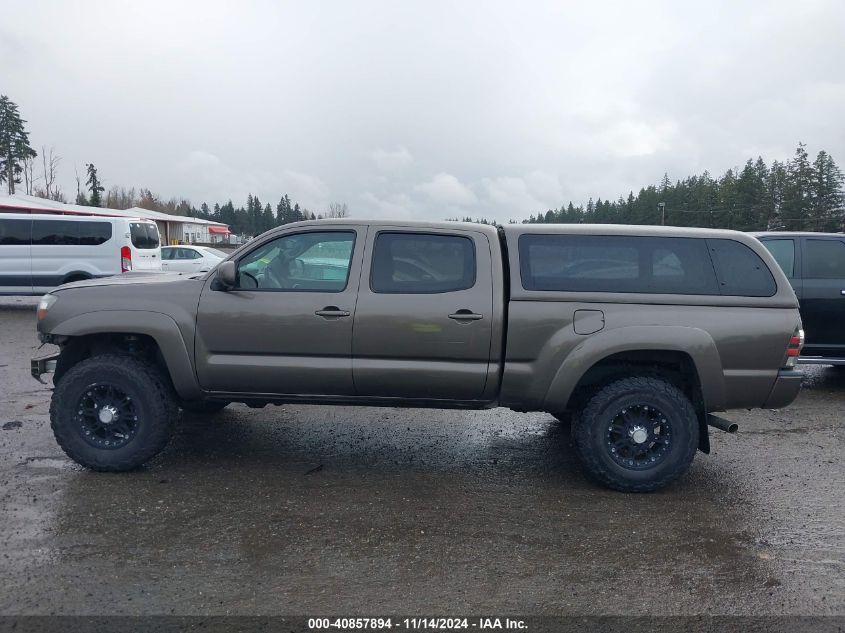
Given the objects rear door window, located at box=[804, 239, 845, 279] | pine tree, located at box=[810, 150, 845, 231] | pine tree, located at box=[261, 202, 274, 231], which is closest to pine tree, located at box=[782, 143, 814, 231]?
pine tree, located at box=[810, 150, 845, 231]

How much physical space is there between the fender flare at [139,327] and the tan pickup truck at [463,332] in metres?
0.01

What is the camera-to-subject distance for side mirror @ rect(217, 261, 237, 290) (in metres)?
4.82

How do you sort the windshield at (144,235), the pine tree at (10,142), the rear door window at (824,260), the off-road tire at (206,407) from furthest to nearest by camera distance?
A: 1. the pine tree at (10,142)
2. the windshield at (144,235)
3. the rear door window at (824,260)
4. the off-road tire at (206,407)

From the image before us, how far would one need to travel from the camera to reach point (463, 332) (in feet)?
15.6

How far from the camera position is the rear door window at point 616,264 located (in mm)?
4801

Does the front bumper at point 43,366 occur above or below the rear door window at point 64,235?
below

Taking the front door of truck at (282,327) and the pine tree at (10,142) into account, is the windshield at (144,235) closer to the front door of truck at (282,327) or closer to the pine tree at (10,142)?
the front door of truck at (282,327)

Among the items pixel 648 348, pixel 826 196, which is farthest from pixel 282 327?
pixel 826 196


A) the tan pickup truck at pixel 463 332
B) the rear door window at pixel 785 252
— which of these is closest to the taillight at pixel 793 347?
the tan pickup truck at pixel 463 332

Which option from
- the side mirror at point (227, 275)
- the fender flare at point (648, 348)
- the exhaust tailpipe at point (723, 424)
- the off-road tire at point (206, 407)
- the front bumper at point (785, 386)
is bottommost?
the off-road tire at point (206, 407)

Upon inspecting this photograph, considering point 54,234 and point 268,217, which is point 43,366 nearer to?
point 54,234

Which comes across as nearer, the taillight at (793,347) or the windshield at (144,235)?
the taillight at (793,347)

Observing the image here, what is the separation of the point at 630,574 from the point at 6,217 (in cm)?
1458

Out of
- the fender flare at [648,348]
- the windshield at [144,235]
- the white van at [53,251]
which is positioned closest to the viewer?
the fender flare at [648,348]
